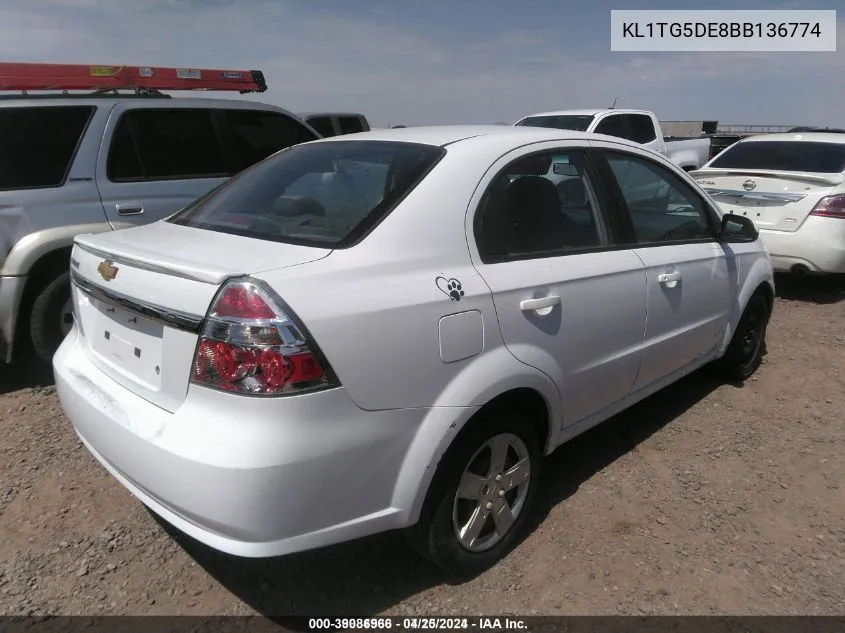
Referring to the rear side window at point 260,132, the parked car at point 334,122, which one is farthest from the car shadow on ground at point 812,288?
the parked car at point 334,122

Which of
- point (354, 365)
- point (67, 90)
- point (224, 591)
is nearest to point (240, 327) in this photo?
point (354, 365)

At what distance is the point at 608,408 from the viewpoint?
3.05m

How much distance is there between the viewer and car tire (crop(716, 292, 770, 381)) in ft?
A: 13.7

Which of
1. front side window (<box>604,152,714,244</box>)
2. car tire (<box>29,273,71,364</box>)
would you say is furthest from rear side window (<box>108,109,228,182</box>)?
front side window (<box>604,152,714,244</box>)

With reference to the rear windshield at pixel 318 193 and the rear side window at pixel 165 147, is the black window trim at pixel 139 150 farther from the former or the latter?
the rear windshield at pixel 318 193

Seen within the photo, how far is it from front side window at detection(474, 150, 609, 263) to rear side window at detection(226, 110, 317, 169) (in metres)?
3.18

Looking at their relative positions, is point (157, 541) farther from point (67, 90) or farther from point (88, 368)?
point (67, 90)

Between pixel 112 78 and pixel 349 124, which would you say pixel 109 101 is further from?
pixel 349 124

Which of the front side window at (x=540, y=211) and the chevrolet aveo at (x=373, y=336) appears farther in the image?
the front side window at (x=540, y=211)

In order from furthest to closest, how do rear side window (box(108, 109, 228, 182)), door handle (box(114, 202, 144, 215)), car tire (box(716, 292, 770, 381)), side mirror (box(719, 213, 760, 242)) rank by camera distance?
rear side window (box(108, 109, 228, 182))
door handle (box(114, 202, 144, 215))
car tire (box(716, 292, 770, 381))
side mirror (box(719, 213, 760, 242))

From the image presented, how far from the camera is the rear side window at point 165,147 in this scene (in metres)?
4.55

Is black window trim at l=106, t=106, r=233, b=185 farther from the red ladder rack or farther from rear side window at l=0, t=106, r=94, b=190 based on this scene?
the red ladder rack

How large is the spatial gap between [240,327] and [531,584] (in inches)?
59.3

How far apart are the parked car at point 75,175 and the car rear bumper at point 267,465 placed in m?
2.43
